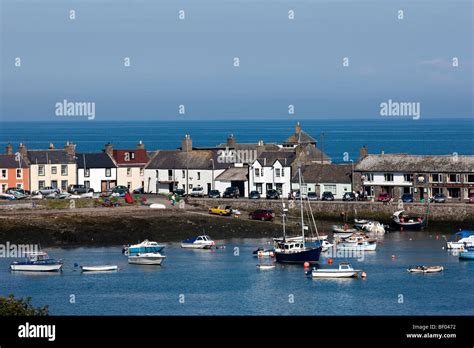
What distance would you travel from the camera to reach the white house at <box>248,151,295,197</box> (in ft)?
291

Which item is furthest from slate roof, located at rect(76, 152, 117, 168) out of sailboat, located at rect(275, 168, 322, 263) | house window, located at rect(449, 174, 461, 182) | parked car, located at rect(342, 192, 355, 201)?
sailboat, located at rect(275, 168, 322, 263)

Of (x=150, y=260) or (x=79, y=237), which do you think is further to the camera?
(x=79, y=237)

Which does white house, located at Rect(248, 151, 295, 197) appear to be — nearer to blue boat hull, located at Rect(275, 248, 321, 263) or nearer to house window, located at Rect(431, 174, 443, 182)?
house window, located at Rect(431, 174, 443, 182)

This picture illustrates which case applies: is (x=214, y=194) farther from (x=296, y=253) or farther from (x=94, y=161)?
(x=296, y=253)

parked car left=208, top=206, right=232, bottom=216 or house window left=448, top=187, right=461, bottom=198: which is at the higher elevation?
house window left=448, top=187, right=461, bottom=198

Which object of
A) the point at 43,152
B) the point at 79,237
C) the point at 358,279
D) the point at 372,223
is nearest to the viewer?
the point at 358,279

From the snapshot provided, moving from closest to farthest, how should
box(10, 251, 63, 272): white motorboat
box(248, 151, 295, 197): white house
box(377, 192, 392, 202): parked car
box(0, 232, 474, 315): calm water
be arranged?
box(0, 232, 474, 315): calm water, box(10, 251, 63, 272): white motorboat, box(377, 192, 392, 202): parked car, box(248, 151, 295, 197): white house

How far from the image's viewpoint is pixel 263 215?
79.9 m

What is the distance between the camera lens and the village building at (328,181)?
87812 mm
